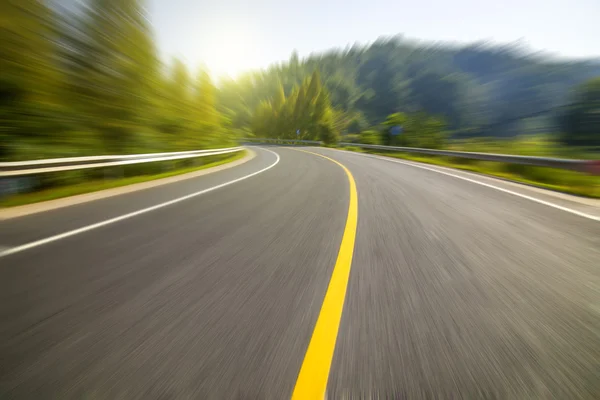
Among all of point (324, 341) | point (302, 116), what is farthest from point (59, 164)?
point (302, 116)

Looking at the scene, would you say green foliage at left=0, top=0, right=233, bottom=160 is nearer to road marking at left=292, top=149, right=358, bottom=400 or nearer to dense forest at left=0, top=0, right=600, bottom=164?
dense forest at left=0, top=0, right=600, bottom=164

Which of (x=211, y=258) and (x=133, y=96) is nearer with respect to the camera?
(x=211, y=258)

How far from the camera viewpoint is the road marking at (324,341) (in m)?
1.41

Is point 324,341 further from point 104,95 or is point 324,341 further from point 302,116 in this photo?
point 302,116

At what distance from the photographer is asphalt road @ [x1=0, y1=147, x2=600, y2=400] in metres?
1.46

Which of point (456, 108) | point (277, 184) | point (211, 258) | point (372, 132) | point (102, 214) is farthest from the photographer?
point (456, 108)

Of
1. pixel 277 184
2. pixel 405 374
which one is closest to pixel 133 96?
pixel 277 184

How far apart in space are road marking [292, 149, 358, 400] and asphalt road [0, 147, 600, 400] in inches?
1.5

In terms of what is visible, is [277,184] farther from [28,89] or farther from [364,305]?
[28,89]

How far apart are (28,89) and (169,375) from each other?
31.6 ft

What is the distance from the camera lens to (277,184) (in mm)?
8273

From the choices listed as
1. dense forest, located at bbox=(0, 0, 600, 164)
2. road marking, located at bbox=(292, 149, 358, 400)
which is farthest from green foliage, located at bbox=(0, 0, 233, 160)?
road marking, located at bbox=(292, 149, 358, 400)

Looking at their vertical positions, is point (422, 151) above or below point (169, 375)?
below

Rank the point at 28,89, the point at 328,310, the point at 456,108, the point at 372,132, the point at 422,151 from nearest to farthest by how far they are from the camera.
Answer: the point at 328,310
the point at 28,89
the point at 422,151
the point at 372,132
the point at 456,108
